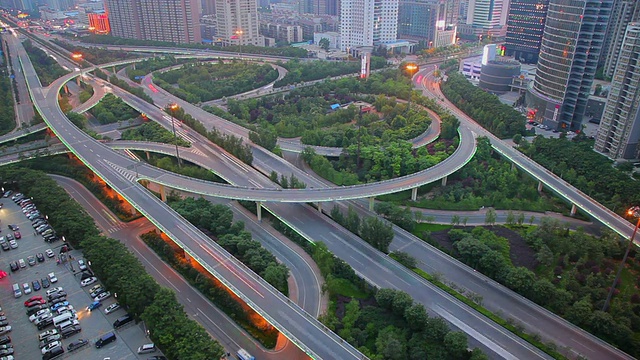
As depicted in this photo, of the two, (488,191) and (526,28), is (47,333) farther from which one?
(526,28)

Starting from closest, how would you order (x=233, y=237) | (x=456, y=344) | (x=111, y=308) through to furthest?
(x=456, y=344)
(x=111, y=308)
(x=233, y=237)

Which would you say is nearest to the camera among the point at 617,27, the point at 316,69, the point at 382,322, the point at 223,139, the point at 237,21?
Result: the point at 382,322

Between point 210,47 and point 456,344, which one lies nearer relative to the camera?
point 456,344

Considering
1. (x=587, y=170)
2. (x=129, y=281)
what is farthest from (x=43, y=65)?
(x=587, y=170)

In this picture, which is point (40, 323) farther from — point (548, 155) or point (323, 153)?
point (548, 155)

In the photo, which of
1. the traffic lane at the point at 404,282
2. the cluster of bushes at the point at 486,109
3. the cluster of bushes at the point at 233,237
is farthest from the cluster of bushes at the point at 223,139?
the cluster of bushes at the point at 486,109

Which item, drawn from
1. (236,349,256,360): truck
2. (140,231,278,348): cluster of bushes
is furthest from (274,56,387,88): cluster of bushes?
(236,349,256,360): truck
